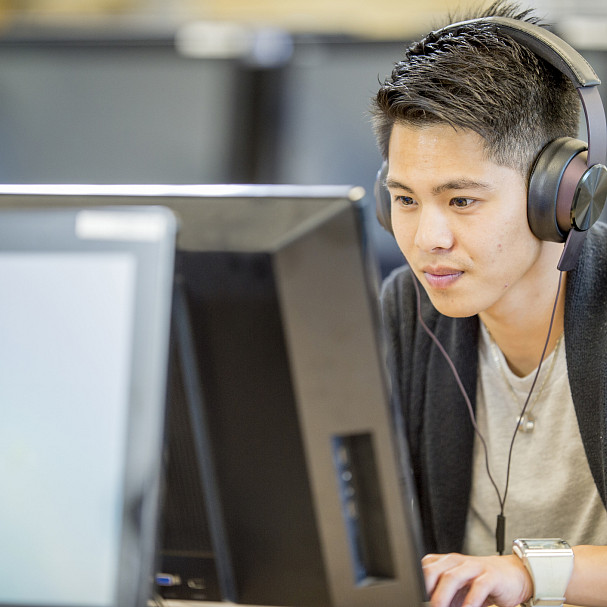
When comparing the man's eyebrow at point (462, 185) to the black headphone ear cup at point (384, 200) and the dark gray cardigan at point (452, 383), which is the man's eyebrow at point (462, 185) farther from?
the dark gray cardigan at point (452, 383)

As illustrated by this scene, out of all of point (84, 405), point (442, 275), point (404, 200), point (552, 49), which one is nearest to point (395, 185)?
point (404, 200)

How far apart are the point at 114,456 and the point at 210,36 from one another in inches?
89.1

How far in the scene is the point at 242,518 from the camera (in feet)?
2.21

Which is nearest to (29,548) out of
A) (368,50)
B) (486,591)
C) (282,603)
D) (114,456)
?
(114,456)

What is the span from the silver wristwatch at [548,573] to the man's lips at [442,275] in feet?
1.07

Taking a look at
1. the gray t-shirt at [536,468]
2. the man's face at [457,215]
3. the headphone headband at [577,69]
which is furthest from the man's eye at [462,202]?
the gray t-shirt at [536,468]

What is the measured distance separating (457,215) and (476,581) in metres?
0.42

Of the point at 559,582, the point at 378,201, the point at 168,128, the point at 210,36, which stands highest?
the point at 210,36

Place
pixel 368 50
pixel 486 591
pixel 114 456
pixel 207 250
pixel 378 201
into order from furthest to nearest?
pixel 368 50, pixel 378 201, pixel 486 591, pixel 207 250, pixel 114 456

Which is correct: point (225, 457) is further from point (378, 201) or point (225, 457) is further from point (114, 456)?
point (378, 201)

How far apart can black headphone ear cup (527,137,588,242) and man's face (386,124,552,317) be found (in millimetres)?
24

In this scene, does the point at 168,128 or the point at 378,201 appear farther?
the point at 168,128

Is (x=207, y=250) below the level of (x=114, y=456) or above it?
above

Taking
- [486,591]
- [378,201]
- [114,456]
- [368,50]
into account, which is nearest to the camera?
[114,456]
